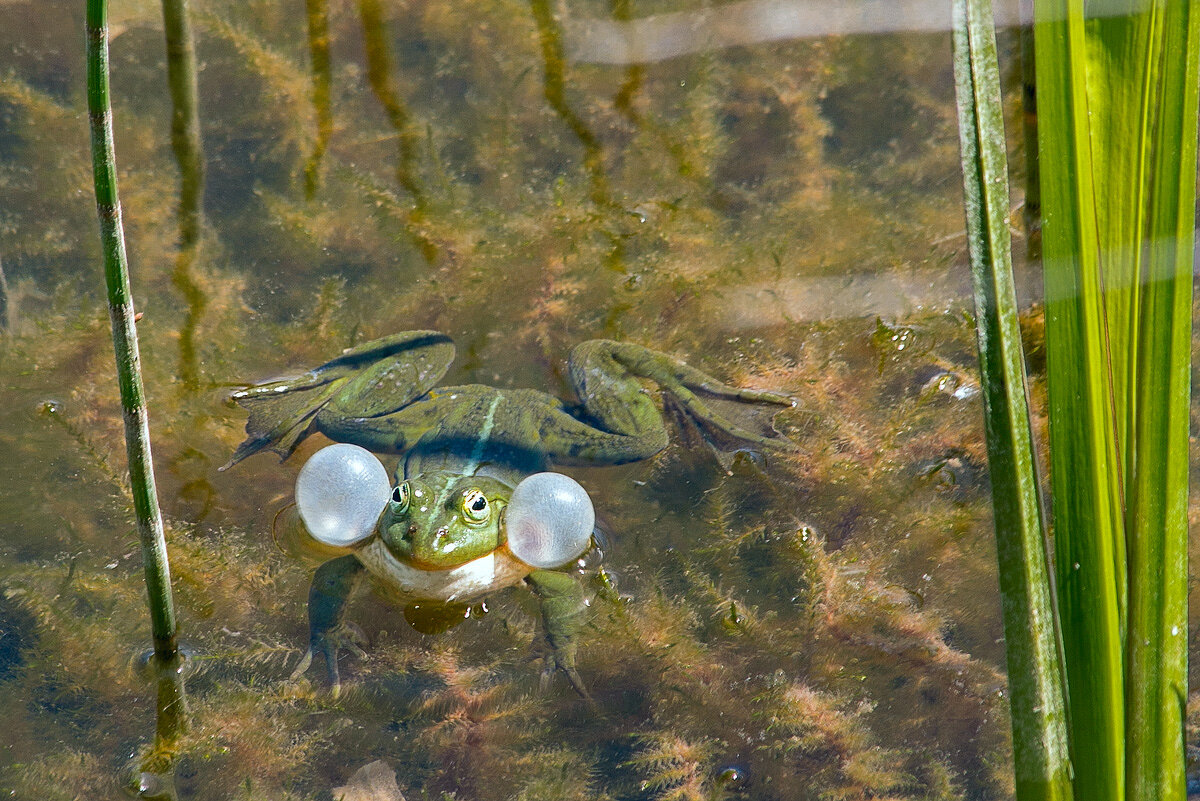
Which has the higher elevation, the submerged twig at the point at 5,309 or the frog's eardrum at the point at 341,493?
the submerged twig at the point at 5,309

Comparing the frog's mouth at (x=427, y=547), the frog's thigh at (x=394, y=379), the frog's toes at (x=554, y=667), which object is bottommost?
the frog's toes at (x=554, y=667)

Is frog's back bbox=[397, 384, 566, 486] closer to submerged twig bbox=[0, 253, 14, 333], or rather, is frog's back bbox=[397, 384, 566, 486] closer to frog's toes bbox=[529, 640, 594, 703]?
frog's toes bbox=[529, 640, 594, 703]

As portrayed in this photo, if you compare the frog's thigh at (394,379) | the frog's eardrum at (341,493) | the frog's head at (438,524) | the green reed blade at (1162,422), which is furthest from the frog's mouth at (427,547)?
the green reed blade at (1162,422)

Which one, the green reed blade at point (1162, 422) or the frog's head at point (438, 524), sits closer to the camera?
the green reed blade at point (1162, 422)

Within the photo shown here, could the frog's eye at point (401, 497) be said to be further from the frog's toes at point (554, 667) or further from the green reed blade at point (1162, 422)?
the green reed blade at point (1162, 422)

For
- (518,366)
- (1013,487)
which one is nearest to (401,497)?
(518,366)

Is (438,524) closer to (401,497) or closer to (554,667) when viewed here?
(401,497)

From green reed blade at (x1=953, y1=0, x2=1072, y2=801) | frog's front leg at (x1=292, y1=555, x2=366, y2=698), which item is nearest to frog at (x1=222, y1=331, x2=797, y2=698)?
frog's front leg at (x1=292, y1=555, x2=366, y2=698)
